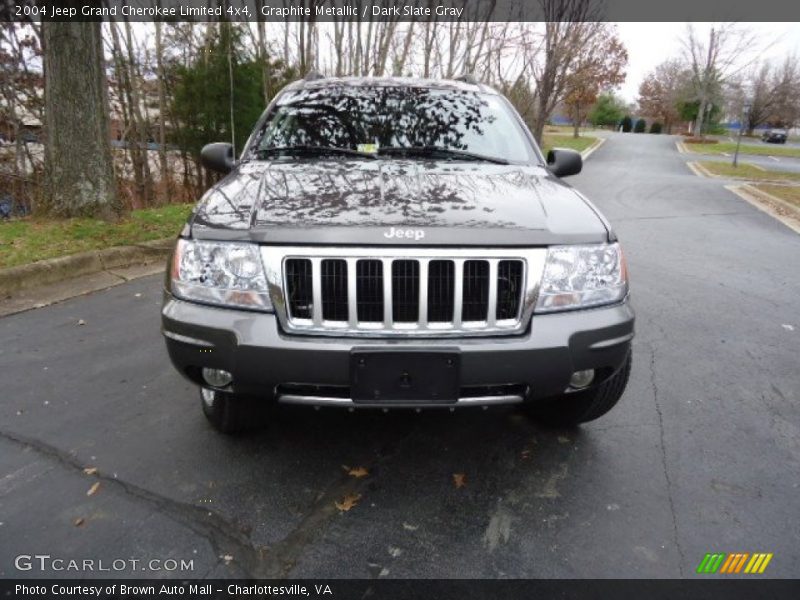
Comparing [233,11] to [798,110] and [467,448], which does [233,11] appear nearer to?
[467,448]

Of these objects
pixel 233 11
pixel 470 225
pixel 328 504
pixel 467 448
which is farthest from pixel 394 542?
pixel 233 11

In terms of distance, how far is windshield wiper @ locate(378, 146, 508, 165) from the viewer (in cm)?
310

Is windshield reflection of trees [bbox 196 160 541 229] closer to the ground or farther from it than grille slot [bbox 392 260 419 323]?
farther from it

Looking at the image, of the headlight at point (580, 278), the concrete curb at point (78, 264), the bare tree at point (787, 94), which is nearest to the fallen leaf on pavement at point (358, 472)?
the headlight at point (580, 278)

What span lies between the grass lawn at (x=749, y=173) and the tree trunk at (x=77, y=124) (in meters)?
18.9

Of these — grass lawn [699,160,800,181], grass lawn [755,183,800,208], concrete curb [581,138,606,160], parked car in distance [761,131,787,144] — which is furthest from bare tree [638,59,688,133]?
grass lawn [755,183,800,208]

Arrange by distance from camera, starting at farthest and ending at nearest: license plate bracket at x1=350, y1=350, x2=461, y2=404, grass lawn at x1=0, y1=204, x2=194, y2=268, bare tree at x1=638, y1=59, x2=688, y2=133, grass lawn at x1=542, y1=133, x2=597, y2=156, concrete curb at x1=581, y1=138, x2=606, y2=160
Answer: bare tree at x1=638, y1=59, x2=688, y2=133
grass lawn at x1=542, y1=133, x2=597, y2=156
concrete curb at x1=581, y1=138, x2=606, y2=160
grass lawn at x1=0, y1=204, x2=194, y2=268
license plate bracket at x1=350, y1=350, x2=461, y2=404

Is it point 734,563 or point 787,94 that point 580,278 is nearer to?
point 734,563

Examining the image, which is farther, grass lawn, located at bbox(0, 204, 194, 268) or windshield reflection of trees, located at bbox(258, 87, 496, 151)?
grass lawn, located at bbox(0, 204, 194, 268)

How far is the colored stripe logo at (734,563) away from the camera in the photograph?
79.3 inches

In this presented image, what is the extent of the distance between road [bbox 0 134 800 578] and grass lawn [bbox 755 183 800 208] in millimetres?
10685

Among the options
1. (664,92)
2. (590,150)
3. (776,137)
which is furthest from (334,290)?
(664,92)

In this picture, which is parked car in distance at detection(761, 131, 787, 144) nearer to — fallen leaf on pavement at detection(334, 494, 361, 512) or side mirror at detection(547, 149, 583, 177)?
side mirror at detection(547, 149, 583, 177)
